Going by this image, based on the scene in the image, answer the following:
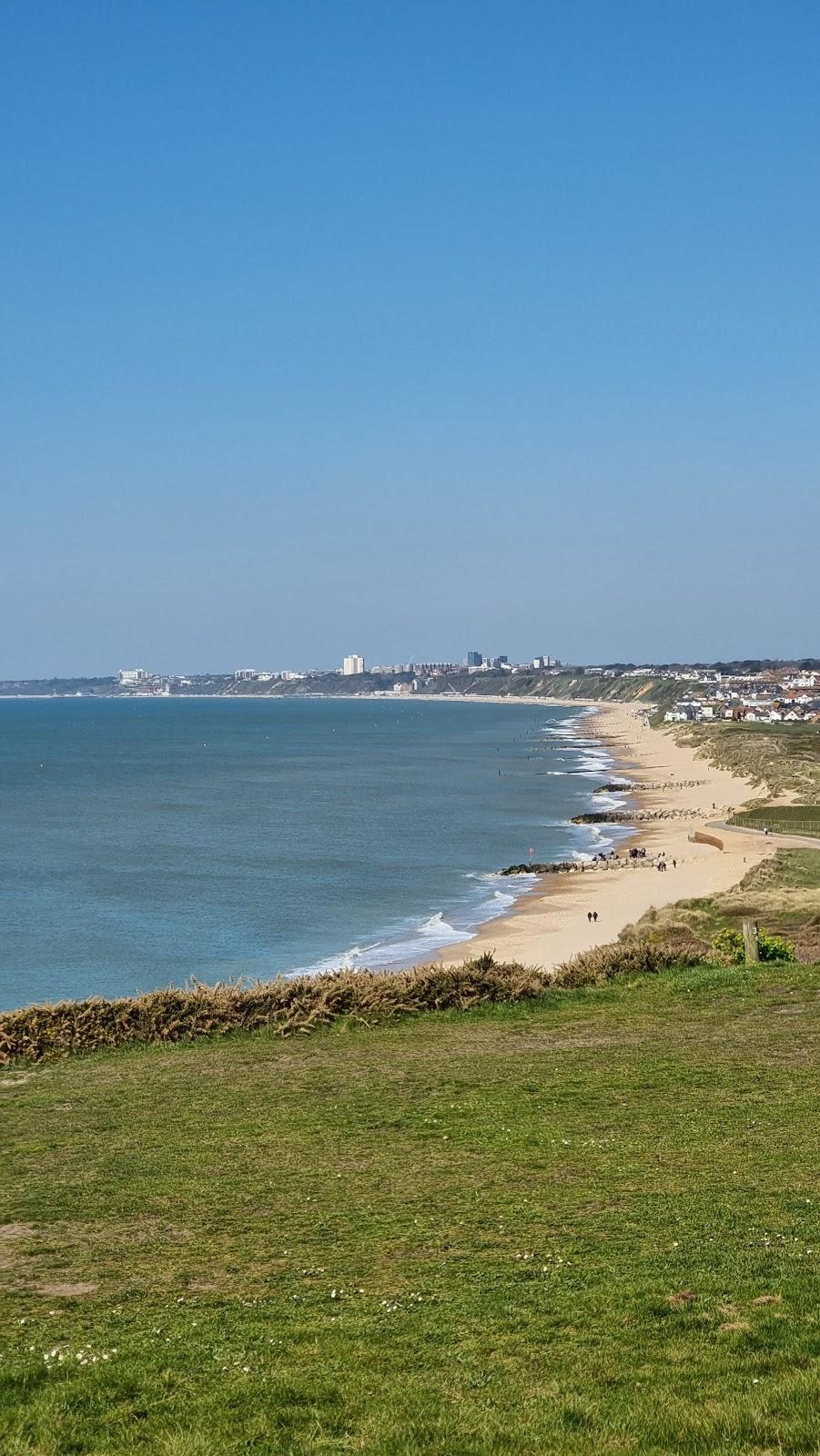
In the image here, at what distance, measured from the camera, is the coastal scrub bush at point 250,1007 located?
19.0m

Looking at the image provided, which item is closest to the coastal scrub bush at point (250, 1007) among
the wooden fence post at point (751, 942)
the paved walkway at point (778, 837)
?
the wooden fence post at point (751, 942)

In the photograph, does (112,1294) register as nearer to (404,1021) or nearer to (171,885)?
(404,1021)

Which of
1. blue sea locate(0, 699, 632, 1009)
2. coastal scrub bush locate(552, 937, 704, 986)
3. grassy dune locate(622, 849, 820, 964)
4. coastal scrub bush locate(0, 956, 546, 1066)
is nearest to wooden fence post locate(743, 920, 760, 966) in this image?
coastal scrub bush locate(552, 937, 704, 986)

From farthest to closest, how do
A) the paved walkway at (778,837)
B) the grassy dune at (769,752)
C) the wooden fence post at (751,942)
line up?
the grassy dune at (769,752), the paved walkway at (778,837), the wooden fence post at (751,942)

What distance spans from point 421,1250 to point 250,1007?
1037 centimetres

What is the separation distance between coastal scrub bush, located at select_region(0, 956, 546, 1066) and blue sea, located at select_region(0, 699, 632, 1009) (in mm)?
20400

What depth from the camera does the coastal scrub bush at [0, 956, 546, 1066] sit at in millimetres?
19000

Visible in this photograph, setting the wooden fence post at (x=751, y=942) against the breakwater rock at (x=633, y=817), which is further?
the breakwater rock at (x=633, y=817)

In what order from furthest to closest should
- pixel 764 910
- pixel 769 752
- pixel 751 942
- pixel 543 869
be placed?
pixel 769 752
pixel 543 869
pixel 764 910
pixel 751 942

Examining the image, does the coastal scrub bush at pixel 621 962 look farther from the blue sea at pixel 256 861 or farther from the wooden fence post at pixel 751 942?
the blue sea at pixel 256 861

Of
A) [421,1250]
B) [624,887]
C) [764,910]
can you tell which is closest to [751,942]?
[421,1250]

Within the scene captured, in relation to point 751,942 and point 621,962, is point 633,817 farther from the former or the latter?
point 621,962

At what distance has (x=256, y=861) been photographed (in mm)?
71312

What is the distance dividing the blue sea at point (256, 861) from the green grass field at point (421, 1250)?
25.6m
